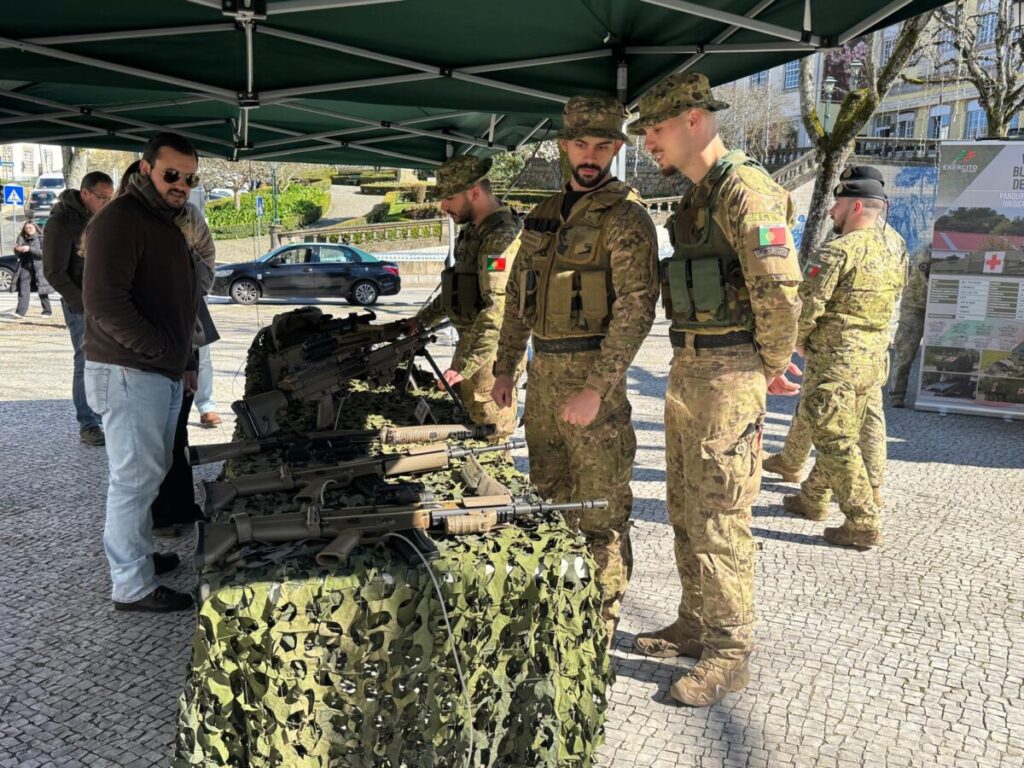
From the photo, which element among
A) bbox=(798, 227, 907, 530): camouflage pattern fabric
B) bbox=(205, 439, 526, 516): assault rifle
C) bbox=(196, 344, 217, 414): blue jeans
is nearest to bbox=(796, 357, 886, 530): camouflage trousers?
bbox=(798, 227, 907, 530): camouflage pattern fabric

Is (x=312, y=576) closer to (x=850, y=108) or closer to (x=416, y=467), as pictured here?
(x=416, y=467)

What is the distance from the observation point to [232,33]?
375cm

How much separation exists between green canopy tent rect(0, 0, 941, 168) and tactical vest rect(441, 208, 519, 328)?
792 millimetres

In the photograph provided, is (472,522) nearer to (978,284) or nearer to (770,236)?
(770,236)

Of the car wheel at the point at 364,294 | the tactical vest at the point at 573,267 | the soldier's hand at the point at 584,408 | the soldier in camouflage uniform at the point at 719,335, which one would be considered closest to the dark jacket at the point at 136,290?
the tactical vest at the point at 573,267

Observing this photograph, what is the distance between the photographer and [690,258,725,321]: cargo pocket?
2.94 meters

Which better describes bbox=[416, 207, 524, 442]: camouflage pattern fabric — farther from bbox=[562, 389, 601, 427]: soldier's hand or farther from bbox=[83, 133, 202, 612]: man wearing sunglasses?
bbox=[83, 133, 202, 612]: man wearing sunglasses

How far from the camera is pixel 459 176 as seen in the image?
422cm

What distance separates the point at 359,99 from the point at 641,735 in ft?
12.4

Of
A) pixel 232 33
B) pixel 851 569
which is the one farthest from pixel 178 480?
pixel 851 569

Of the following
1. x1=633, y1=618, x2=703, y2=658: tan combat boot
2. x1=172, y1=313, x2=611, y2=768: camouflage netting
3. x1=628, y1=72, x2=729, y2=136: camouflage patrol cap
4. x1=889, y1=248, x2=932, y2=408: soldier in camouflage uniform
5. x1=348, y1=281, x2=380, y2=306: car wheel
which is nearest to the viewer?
x1=172, y1=313, x2=611, y2=768: camouflage netting

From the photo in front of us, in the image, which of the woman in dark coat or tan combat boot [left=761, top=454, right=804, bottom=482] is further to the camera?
the woman in dark coat

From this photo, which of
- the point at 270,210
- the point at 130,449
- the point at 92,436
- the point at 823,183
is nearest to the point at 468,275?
the point at 130,449

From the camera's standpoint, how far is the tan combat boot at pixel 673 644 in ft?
11.3
